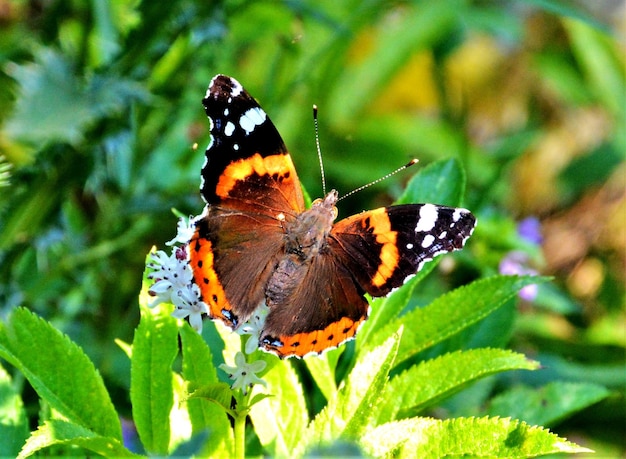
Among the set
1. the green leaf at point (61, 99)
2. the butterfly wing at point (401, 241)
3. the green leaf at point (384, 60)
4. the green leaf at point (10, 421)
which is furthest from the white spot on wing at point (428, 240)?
the green leaf at point (384, 60)

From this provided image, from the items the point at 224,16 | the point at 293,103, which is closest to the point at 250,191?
the point at 224,16

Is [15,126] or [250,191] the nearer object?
[250,191]

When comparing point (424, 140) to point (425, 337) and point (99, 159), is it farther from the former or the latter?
point (425, 337)

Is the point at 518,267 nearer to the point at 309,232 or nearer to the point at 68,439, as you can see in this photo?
the point at 309,232

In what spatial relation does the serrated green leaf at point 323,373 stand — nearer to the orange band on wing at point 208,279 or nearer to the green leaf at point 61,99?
the orange band on wing at point 208,279

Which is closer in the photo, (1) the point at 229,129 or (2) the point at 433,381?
(2) the point at 433,381

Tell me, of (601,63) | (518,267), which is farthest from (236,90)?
(601,63)
